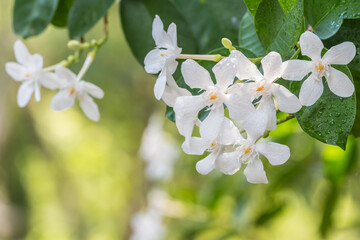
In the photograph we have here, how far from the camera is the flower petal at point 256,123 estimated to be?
0.37 meters

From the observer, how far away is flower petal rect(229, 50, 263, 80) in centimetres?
37

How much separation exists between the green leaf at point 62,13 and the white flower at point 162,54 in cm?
32

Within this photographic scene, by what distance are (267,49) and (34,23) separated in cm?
37

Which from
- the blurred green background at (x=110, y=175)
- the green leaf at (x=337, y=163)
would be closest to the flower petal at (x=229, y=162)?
the green leaf at (x=337, y=163)

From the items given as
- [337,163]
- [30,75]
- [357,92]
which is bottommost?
[337,163]

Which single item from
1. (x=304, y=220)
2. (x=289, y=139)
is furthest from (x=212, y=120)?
(x=304, y=220)

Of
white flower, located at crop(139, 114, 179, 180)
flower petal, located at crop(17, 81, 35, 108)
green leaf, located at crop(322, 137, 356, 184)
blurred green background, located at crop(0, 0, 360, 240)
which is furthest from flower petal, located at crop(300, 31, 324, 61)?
white flower, located at crop(139, 114, 179, 180)

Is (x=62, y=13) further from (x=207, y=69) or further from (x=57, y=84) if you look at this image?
(x=207, y=69)

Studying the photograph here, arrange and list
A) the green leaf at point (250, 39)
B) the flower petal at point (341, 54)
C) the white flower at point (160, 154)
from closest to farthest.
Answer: the flower petal at point (341, 54)
the green leaf at point (250, 39)
the white flower at point (160, 154)

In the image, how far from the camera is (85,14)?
0.61m

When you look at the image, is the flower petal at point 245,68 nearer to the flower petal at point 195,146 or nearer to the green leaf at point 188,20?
the flower petal at point 195,146

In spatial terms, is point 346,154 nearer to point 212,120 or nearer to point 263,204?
point 263,204

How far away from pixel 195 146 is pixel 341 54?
0.48ft

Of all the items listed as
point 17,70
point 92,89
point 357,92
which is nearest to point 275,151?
point 357,92
